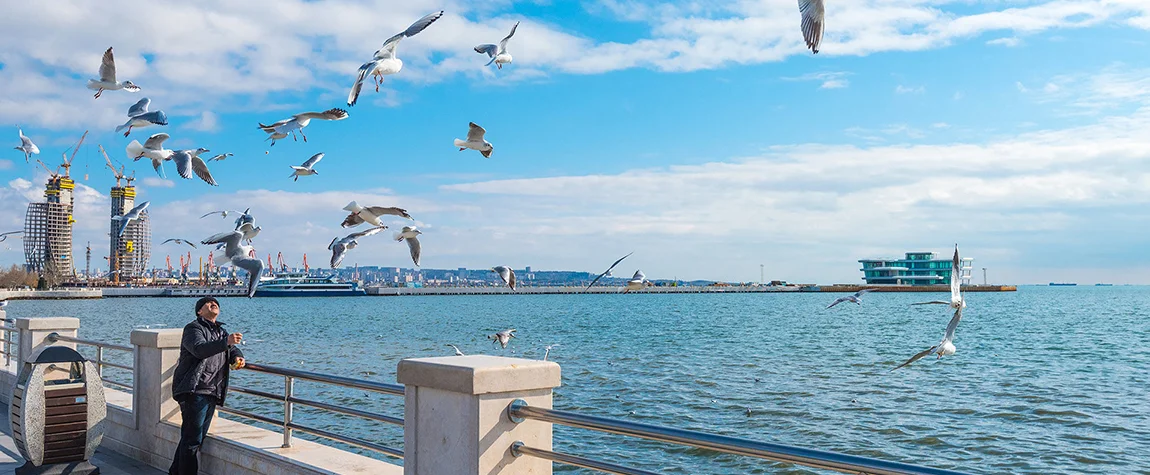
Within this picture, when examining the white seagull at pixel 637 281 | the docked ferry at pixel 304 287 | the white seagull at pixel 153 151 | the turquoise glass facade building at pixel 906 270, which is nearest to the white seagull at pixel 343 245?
the white seagull at pixel 153 151

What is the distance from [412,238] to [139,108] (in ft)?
15.8

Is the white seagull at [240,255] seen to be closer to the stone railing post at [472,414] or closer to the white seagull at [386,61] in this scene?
the white seagull at [386,61]

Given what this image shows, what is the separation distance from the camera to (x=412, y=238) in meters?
12.5

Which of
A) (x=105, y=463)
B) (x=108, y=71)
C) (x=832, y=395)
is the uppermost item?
(x=108, y=71)

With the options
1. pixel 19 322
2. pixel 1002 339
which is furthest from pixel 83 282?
pixel 19 322

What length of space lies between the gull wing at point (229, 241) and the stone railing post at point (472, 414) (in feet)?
20.2

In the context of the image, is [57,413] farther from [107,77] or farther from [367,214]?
[107,77]

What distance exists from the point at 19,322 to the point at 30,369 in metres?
6.71

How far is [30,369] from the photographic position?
844 centimetres

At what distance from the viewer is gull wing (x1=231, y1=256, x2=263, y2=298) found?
429 inches

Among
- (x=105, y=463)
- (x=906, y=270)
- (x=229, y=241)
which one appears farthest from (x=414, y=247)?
(x=906, y=270)

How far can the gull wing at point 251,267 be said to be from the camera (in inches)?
429

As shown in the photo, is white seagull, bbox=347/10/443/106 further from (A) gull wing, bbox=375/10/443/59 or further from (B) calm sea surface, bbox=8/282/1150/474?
(B) calm sea surface, bbox=8/282/1150/474

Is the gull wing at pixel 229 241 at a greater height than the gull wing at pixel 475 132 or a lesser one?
lesser
